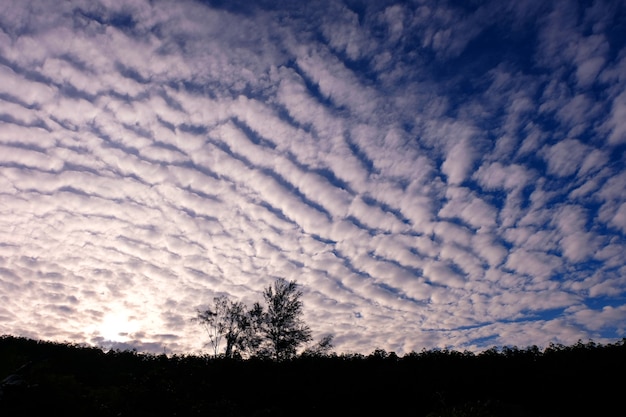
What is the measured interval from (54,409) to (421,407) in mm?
14814

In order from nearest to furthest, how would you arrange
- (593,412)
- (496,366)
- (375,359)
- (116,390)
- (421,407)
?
(116,390) → (593,412) → (421,407) → (496,366) → (375,359)

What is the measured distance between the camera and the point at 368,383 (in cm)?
2012

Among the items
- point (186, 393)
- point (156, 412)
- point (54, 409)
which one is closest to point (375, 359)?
point (186, 393)

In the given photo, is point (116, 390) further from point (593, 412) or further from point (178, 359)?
point (593, 412)

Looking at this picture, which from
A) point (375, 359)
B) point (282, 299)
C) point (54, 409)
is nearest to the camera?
point (54, 409)

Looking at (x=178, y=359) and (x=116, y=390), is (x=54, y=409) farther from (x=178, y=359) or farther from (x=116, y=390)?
(x=178, y=359)

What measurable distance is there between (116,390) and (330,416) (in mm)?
10055

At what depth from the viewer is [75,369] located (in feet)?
78.0

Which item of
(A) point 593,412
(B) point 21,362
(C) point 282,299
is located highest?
(C) point 282,299

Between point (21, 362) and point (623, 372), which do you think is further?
point (623, 372)

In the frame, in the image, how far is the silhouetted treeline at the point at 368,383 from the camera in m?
14.0

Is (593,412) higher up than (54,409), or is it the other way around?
(54,409)

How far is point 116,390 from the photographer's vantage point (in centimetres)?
1363

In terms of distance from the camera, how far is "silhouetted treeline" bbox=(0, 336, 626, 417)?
553 inches
